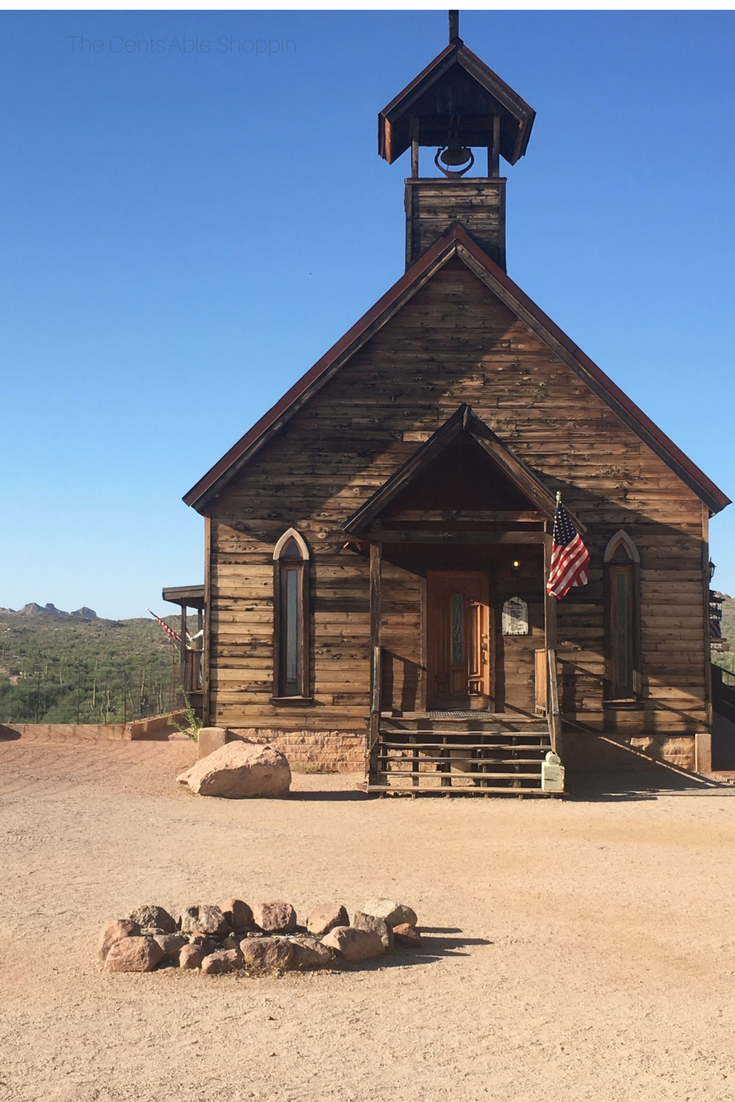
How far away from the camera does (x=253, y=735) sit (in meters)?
16.8

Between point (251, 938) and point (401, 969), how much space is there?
3.25 ft

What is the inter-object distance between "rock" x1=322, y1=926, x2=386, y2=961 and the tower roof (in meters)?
16.3

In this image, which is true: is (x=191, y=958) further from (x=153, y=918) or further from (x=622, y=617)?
(x=622, y=617)

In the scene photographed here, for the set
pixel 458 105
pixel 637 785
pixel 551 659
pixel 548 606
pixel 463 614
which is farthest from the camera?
pixel 458 105

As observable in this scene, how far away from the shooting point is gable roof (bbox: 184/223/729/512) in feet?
55.3

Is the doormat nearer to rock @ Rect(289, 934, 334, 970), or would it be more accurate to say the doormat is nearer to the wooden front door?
the wooden front door

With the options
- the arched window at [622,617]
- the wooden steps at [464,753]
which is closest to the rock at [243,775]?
the wooden steps at [464,753]

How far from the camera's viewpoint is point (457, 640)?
17.3 meters

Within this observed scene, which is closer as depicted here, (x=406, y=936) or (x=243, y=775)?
(x=406, y=936)

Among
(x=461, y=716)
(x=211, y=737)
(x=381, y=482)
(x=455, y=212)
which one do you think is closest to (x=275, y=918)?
(x=461, y=716)

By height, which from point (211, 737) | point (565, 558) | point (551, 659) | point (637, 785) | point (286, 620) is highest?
point (565, 558)

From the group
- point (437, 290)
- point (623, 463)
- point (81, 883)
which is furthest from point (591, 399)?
point (81, 883)

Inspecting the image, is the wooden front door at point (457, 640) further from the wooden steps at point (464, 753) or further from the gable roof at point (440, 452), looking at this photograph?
the gable roof at point (440, 452)

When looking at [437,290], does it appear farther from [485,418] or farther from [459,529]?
[459,529]
